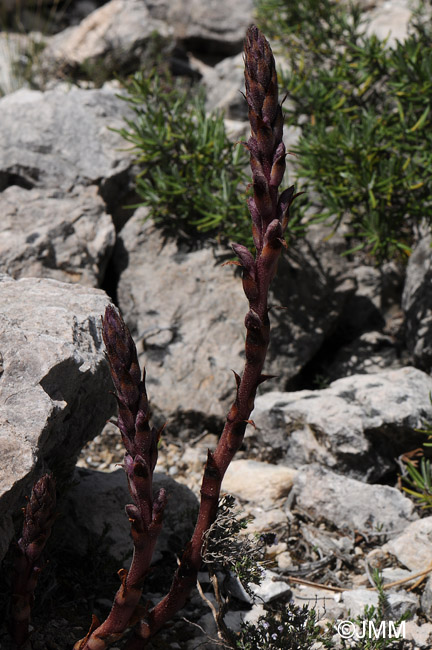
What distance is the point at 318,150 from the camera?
4.68 meters

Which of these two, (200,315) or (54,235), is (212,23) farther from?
(200,315)

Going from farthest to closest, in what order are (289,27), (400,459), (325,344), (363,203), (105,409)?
(289,27) < (325,344) < (363,203) < (400,459) < (105,409)

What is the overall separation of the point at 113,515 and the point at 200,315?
1.93m

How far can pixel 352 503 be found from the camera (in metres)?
3.60

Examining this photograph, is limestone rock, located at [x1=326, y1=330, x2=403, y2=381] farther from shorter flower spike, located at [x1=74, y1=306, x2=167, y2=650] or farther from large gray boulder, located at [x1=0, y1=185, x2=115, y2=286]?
shorter flower spike, located at [x1=74, y1=306, x2=167, y2=650]

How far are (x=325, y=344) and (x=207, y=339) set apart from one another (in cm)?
114

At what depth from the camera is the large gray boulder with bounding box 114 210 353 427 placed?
4609 mm

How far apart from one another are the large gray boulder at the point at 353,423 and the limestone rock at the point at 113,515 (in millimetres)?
952

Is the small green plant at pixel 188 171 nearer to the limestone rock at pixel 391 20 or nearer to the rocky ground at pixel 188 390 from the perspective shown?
the rocky ground at pixel 188 390

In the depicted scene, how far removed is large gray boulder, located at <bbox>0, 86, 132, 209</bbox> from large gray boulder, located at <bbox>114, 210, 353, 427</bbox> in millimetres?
467

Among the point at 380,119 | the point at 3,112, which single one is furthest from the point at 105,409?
the point at 3,112

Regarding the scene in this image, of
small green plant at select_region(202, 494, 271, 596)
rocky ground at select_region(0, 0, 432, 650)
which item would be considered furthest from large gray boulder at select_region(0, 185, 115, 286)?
small green plant at select_region(202, 494, 271, 596)

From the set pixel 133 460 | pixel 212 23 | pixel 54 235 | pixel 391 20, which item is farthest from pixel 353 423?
pixel 212 23

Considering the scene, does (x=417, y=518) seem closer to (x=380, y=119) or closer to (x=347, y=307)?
(x=347, y=307)
